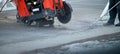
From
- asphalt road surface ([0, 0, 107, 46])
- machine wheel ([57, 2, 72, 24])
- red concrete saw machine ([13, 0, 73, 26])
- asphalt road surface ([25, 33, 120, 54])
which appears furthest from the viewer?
machine wheel ([57, 2, 72, 24])

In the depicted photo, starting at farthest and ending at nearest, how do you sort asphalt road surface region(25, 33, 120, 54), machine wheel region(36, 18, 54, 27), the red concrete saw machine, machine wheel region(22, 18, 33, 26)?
1. machine wheel region(22, 18, 33, 26)
2. machine wheel region(36, 18, 54, 27)
3. the red concrete saw machine
4. asphalt road surface region(25, 33, 120, 54)

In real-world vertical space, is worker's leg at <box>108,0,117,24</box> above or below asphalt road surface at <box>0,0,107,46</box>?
above

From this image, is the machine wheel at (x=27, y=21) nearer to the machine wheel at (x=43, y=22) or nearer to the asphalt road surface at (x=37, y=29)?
the asphalt road surface at (x=37, y=29)

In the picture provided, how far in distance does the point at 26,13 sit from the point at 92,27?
8.36ft

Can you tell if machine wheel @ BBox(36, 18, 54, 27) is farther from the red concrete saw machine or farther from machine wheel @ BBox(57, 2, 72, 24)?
machine wheel @ BBox(57, 2, 72, 24)

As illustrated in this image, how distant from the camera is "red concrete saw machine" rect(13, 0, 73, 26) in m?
12.9

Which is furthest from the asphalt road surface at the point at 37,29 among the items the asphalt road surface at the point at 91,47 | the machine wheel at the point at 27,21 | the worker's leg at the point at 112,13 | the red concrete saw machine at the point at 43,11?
the asphalt road surface at the point at 91,47

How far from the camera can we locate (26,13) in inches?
531

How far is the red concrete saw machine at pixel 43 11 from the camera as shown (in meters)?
12.9

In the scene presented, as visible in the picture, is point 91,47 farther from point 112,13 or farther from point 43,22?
point 43,22

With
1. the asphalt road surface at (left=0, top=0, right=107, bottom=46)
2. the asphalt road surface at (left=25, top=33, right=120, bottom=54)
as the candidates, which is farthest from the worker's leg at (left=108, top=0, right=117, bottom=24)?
the asphalt road surface at (left=25, top=33, right=120, bottom=54)

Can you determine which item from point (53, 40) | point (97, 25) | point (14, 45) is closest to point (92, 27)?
point (97, 25)

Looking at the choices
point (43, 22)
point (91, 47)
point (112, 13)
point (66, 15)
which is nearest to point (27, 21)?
point (43, 22)

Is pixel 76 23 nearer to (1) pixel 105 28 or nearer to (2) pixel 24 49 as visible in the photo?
(1) pixel 105 28
